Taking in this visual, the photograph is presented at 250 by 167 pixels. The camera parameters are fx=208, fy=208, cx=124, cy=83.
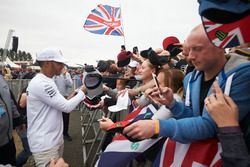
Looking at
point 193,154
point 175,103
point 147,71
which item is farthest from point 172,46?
point 193,154

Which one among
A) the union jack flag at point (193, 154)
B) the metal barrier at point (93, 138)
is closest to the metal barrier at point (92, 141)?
the metal barrier at point (93, 138)

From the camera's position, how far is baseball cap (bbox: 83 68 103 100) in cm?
254

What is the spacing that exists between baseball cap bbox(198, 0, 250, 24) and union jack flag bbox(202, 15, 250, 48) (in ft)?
0.09

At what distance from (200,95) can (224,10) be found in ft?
2.33

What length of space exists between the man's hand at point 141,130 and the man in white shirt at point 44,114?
158cm

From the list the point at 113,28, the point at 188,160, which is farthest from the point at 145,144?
the point at 113,28

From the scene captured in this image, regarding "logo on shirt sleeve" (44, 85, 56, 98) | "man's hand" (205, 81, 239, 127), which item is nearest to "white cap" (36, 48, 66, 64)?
"logo on shirt sleeve" (44, 85, 56, 98)

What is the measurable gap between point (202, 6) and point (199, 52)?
1.56 ft

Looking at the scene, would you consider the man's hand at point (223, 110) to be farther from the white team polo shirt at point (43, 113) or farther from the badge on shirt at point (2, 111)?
the badge on shirt at point (2, 111)

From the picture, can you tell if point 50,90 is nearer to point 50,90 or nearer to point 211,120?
point 50,90

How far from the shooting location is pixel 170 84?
2061 mm

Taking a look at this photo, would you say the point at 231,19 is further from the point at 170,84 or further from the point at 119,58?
the point at 119,58

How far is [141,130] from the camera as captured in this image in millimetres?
1148

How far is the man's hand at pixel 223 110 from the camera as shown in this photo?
104cm
